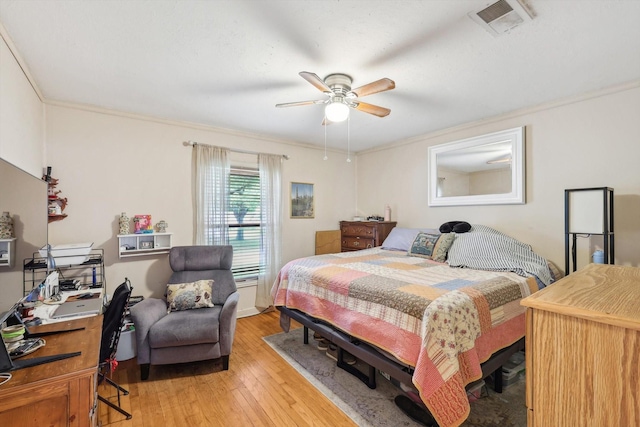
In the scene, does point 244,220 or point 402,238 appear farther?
point 244,220

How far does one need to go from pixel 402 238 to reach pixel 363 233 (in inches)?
29.5

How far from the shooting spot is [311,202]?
459 centimetres

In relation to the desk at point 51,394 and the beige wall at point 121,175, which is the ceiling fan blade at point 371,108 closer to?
the beige wall at point 121,175

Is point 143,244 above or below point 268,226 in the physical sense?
below

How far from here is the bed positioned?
1620 mm

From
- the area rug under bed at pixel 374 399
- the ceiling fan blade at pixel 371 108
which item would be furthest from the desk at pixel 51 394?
the ceiling fan blade at pixel 371 108

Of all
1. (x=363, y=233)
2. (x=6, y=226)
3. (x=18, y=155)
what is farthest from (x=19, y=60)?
(x=363, y=233)

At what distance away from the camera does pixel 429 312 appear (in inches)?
66.4

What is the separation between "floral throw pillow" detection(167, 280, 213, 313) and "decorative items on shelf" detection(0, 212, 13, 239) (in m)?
1.62

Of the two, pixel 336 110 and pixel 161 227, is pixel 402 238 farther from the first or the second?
Result: pixel 161 227

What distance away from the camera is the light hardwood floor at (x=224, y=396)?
1.94 m

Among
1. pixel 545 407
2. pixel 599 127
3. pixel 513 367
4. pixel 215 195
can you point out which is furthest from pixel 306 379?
pixel 599 127

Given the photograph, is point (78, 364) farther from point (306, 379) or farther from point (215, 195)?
point (215, 195)

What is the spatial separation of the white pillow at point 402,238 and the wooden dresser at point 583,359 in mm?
3074
